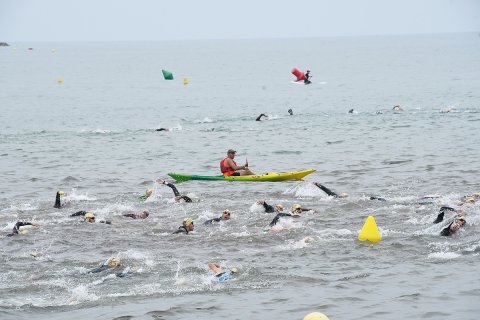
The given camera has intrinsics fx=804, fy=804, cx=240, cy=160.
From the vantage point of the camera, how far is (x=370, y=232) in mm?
22422

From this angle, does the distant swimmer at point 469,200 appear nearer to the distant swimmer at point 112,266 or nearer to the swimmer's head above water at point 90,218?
the distant swimmer at point 112,266

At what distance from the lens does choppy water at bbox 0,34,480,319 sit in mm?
18000

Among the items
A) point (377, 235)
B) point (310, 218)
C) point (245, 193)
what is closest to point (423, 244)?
point (377, 235)

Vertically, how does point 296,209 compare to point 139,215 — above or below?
above

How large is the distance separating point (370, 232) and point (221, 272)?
16.5ft

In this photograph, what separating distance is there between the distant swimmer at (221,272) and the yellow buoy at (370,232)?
452cm

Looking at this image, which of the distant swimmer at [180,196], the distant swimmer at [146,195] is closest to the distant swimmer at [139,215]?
the distant swimmer at [180,196]

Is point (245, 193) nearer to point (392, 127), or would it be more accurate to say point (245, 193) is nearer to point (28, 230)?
point (28, 230)

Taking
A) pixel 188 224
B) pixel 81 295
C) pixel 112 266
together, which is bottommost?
pixel 81 295

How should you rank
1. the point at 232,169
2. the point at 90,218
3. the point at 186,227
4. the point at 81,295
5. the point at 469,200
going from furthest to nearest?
the point at 232,169
the point at 469,200
the point at 90,218
the point at 186,227
the point at 81,295

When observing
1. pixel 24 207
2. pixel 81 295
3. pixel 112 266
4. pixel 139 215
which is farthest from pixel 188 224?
pixel 24 207

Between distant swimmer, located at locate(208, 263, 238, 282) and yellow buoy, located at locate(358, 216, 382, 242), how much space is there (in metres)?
4.52

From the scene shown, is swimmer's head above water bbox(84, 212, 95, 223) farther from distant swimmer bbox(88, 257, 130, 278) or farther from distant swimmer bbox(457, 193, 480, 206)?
distant swimmer bbox(457, 193, 480, 206)

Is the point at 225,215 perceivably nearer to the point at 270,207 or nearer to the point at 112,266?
the point at 270,207
